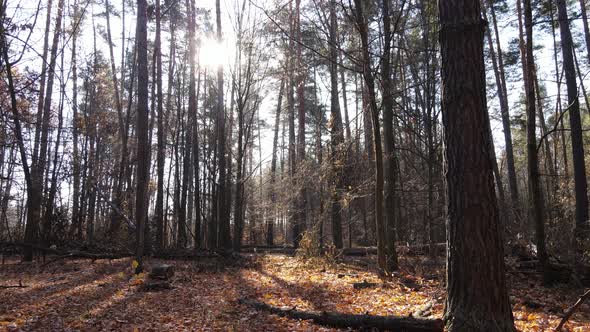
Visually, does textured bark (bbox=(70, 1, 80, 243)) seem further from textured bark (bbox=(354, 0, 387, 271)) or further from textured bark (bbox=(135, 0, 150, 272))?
textured bark (bbox=(354, 0, 387, 271))

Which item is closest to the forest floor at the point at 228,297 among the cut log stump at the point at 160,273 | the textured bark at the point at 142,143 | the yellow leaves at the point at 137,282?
the yellow leaves at the point at 137,282

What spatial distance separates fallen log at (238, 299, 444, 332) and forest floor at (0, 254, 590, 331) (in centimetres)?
16

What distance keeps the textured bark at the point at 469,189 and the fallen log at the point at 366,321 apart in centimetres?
38

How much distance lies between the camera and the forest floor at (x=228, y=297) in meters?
5.18

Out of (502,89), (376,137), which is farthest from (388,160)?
(502,89)

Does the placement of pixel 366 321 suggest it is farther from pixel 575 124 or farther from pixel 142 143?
pixel 575 124

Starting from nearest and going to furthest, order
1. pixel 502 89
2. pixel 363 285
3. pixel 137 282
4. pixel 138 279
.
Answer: pixel 363 285, pixel 137 282, pixel 138 279, pixel 502 89

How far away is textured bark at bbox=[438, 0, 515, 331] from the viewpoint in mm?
3635

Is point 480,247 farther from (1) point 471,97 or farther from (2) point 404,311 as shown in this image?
(2) point 404,311

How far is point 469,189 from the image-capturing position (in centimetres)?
368

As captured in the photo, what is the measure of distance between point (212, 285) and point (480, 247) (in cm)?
619

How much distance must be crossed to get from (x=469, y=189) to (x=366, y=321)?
2057mm

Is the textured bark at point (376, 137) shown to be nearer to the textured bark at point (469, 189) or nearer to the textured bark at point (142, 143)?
the textured bark at point (469, 189)

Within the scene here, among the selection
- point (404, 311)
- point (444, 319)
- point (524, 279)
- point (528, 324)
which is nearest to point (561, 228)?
point (524, 279)
